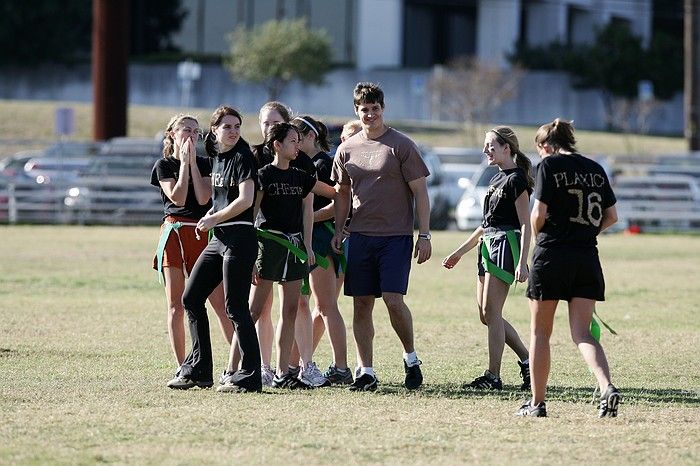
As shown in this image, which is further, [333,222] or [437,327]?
[437,327]

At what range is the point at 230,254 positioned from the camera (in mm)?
9492

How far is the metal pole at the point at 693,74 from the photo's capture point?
38.6 m

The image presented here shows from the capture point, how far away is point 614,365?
11.6 metres

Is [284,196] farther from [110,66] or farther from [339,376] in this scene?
[110,66]

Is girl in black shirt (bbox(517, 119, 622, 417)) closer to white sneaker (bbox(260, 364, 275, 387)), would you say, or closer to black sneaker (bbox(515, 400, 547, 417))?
black sneaker (bbox(515, 400, 547, 417))

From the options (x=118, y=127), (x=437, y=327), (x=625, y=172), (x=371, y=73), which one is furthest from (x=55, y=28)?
(x=437, y=327)

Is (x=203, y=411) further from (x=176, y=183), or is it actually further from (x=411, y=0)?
(x=411, y=0)

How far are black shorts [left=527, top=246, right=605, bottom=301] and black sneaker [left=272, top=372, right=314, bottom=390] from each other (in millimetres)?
2171

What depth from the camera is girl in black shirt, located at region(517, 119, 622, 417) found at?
844 cm

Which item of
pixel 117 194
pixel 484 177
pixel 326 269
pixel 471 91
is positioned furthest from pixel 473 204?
pixel 471 91

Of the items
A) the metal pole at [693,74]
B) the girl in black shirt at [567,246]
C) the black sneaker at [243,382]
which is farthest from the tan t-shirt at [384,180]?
the metal pole at [693,74]

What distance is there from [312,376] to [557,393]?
5.65 ft

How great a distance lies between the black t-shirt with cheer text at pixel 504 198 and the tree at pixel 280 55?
171 feet

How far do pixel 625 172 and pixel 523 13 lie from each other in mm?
37224
